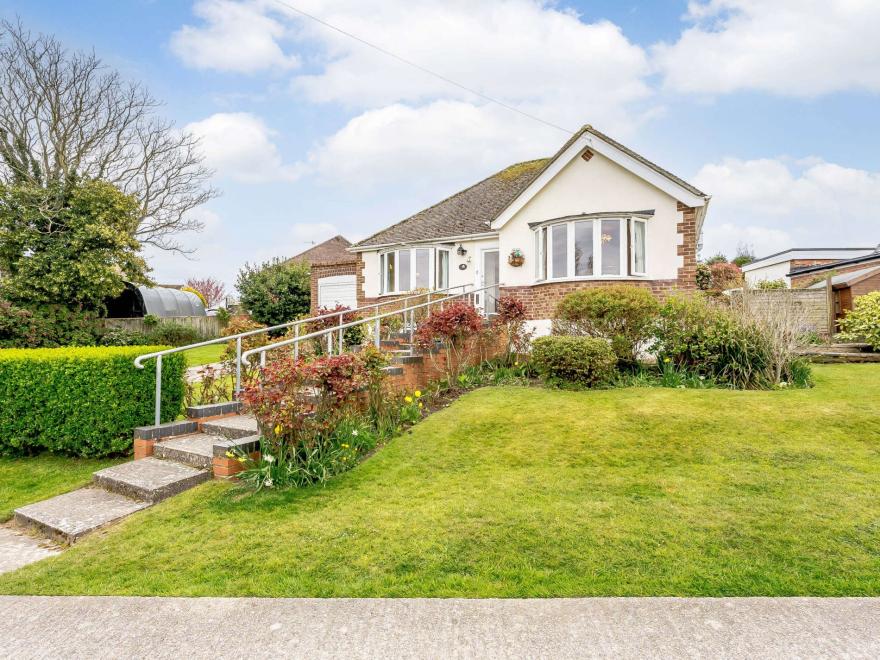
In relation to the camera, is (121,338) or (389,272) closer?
(389,272)

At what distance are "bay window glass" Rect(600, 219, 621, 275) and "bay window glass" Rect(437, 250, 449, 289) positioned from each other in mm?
5472

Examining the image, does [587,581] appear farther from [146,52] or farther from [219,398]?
[146,52]

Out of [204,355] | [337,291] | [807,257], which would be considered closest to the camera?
[204,355]

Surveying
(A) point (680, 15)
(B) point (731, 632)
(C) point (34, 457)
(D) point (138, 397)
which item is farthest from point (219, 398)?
(A) point (680, 15)

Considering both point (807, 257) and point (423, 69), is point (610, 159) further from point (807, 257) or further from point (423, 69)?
point (807, 257)

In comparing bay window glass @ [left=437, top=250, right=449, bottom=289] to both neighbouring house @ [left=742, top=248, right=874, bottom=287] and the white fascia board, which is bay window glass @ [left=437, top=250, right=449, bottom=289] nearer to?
the white fascia board

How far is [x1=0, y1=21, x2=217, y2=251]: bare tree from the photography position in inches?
851

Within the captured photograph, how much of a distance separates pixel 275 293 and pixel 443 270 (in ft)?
31.4

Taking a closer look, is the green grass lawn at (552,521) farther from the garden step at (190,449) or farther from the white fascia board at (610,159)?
the white fascia board at (610,159)

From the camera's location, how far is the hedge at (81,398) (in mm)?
6180

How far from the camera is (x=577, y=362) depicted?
840cm

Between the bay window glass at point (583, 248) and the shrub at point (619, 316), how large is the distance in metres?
2.69

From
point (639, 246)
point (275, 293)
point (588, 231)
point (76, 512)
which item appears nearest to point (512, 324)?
point (588, 231)

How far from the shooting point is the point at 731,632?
283 cm
